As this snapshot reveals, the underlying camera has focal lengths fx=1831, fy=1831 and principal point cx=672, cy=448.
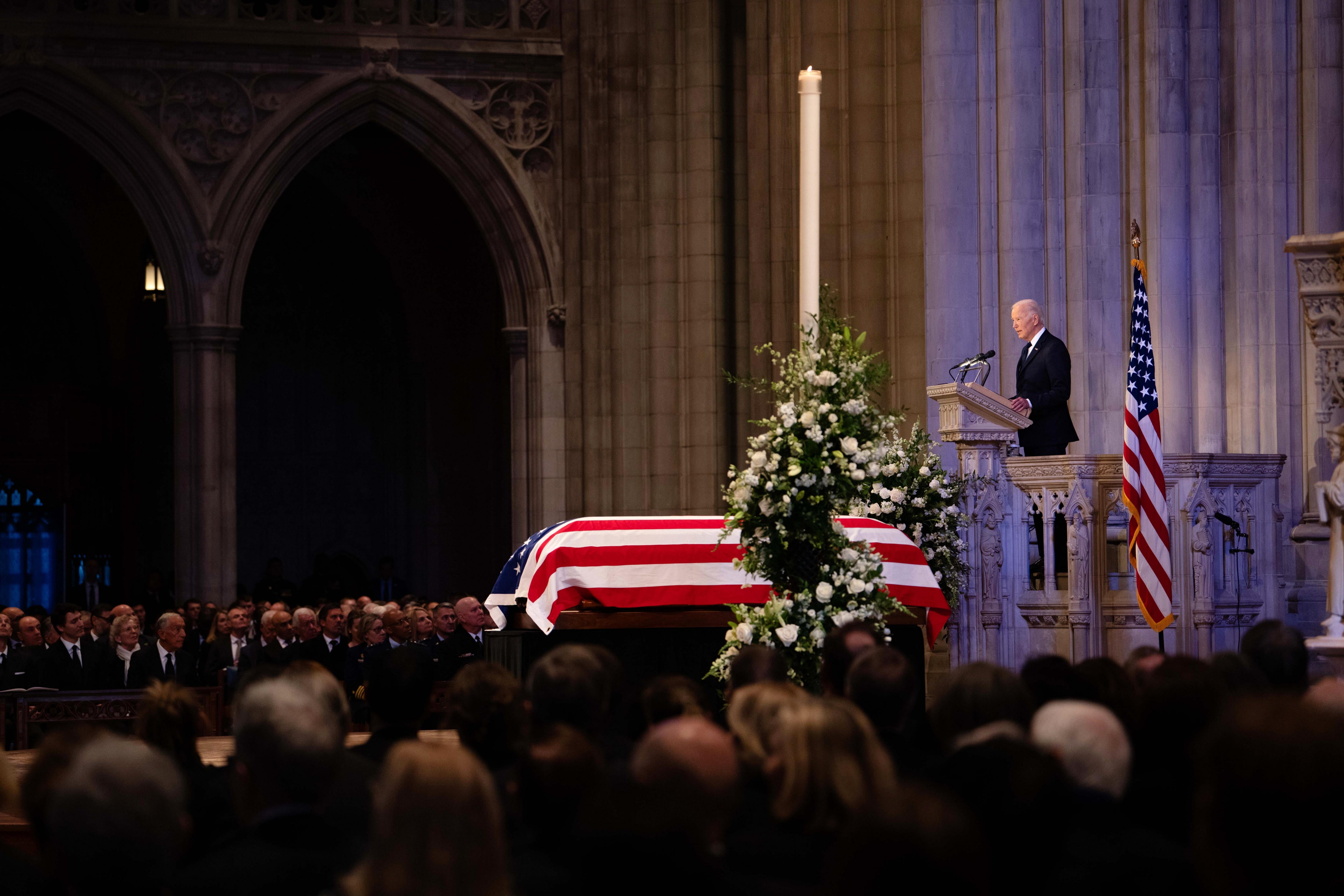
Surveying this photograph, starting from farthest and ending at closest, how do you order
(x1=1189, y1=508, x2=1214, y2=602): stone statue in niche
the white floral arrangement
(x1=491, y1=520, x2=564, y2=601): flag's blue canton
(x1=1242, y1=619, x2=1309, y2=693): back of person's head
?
(x1=1189, y1=508, x2=1214, y2=602): stone statue in niche
(x1=491, y1=520, x2=564, y2=601): flag's blue canton
the white floral arrangement
(x1=1242, y1=619, x2=1309, y2=693): back of person's head

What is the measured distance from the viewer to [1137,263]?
30.0ft

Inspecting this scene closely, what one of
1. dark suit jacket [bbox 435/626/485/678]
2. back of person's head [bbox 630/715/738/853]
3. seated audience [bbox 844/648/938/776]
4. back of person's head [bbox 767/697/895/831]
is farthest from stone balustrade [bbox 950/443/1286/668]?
back of person's head [bbox 630/715/738/853]

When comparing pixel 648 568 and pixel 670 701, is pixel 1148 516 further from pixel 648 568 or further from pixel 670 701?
pixel 670 701

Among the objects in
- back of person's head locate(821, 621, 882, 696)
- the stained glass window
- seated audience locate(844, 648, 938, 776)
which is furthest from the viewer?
the stained glass window

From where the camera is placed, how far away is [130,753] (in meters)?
2.71

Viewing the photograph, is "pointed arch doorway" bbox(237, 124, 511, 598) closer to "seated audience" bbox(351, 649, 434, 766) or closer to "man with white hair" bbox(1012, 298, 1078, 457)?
"man with white hair" bbox(1012, 298, 1078, 457)

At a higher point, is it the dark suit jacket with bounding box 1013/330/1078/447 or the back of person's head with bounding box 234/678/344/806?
the dark suit jacket with bounding box 1013/330/1078/447

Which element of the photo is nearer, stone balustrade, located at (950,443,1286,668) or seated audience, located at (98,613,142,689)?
stone balustrade, located at (950,443,1286,668)

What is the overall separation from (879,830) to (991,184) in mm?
9998

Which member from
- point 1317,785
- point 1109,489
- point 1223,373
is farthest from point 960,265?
point 1317,785

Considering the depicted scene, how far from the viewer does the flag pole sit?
355 inches

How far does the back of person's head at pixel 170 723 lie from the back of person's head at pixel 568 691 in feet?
2.56

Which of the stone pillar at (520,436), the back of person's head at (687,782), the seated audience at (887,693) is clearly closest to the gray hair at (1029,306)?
the seated audience at (887,693)

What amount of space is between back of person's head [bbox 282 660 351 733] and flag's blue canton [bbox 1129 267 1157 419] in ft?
17.8
